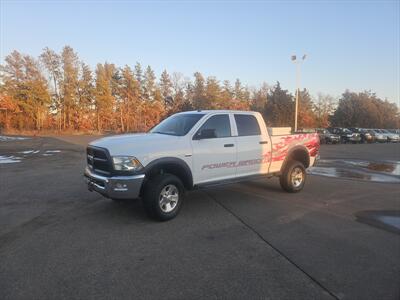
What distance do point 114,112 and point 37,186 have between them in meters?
66.0

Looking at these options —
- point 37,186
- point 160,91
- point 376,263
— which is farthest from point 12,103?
point 376,263

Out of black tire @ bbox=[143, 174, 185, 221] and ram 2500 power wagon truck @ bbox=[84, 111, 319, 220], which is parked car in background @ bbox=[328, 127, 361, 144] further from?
black tire @ bbox=[143, 174, 185, 221]

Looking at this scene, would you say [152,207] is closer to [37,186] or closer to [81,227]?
[81,227]

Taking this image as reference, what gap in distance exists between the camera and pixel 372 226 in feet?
19.0

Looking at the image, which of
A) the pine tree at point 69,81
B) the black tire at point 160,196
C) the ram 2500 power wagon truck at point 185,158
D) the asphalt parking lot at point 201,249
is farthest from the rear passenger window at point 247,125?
the pine tree at point 69,81

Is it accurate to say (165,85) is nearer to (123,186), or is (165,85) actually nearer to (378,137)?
(378,137)

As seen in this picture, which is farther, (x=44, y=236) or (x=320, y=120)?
(x=320, y=120)

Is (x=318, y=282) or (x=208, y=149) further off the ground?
(x=208, y=149)

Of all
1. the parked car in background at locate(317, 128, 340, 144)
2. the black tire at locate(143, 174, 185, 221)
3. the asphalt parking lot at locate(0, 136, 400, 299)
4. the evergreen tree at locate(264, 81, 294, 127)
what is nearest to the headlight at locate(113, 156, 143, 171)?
the black tire at locate(143, 174, 185, 221)

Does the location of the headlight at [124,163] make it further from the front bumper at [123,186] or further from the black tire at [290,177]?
the black tire at [290,177]

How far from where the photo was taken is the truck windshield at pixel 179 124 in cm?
664

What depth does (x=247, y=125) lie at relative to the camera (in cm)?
745

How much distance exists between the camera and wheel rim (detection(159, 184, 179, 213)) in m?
5.91

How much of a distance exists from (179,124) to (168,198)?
5.81 ft
